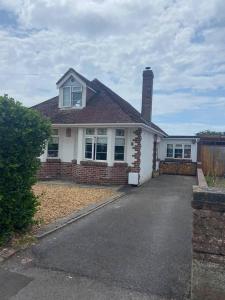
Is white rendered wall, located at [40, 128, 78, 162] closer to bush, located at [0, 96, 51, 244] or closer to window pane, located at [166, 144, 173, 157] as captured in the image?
bush, located at [0, 96, 51, 244]

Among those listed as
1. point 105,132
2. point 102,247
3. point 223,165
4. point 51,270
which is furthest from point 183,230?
point 223,165

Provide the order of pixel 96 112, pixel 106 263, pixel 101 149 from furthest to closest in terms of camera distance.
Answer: pixel 96 112 → pixel 101 149 → pixel 106 263

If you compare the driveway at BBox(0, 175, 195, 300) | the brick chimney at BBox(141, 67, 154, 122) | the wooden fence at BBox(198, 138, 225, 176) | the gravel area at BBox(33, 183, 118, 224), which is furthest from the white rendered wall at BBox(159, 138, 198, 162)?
the driveway at BBox(0, 175, 195, 300)

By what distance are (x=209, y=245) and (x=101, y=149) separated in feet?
37.2

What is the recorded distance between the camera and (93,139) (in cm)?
1477

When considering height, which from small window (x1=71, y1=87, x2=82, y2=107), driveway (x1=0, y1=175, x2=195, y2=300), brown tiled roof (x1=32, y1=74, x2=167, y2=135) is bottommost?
driveway (x1=0, y1=175, x2=195, y2=300)

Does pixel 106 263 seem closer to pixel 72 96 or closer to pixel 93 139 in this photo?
pixel 93 139

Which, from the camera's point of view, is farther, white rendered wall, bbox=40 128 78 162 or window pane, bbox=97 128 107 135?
white rendered wall, bbox=40 128 78 162

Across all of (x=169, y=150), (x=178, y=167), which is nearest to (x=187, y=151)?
(x=169, y=150)

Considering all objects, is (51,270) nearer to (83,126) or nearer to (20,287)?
(20,287)

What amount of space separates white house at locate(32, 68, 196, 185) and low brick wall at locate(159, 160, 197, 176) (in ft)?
15.7

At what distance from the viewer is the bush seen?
17.6 feet

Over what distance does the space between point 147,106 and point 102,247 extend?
14051 millimetres

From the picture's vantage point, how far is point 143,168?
15.7 m
